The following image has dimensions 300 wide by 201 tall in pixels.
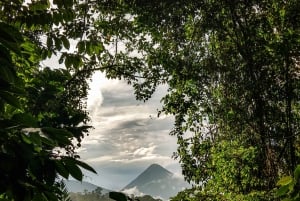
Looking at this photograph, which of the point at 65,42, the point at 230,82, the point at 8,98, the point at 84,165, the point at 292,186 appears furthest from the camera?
the point at 230,82

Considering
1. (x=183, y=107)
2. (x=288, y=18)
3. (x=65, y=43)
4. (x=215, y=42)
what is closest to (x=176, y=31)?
(x=215, y=42)

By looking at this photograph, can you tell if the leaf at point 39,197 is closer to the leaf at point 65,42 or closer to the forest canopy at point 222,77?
the leaf at point 65,42

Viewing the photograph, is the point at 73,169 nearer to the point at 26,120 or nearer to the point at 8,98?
the point at 26,120

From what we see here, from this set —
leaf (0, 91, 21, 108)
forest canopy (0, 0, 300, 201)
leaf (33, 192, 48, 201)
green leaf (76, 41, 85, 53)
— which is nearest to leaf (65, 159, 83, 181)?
leaf (33, 192, 48, 201)

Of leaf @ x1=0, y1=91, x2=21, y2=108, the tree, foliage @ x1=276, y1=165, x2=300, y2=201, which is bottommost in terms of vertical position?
foliage @ x1=276, y1=165, x2=300, y2=201

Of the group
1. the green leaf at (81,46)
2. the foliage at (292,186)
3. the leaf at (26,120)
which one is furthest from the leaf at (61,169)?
the green leaf at (81,46)

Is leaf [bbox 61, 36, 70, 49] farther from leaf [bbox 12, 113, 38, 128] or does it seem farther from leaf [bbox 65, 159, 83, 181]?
leaf [bbox 65, 159, 83, 181]

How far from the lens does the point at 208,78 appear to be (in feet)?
48.9

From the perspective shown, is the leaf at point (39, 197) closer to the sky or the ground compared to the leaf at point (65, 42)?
closer to the ground

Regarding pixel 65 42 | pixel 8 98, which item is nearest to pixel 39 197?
pixel 8 98

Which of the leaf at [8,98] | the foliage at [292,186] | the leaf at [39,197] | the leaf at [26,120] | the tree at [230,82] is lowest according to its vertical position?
the leaf at [39,197]

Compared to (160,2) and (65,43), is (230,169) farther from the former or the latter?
(65,43)

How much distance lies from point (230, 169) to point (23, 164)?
40.9 feet

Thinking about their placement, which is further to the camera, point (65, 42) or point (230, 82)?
point (230, 82)
